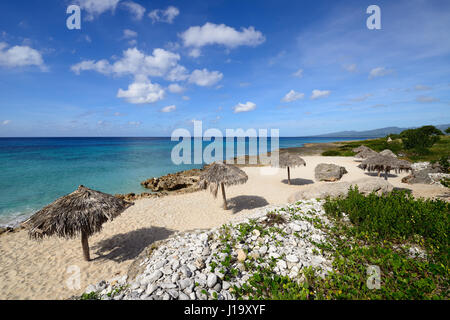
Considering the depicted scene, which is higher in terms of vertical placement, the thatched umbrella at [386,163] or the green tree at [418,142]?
the green tree at [418,142]

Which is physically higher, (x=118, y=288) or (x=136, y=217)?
(x=118, y=288)

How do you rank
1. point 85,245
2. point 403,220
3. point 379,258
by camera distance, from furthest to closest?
point 85,245 → point 403,220 → point 379,258

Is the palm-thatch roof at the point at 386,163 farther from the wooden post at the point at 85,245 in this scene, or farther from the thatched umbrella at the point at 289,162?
the wooden post at the point at 85,245

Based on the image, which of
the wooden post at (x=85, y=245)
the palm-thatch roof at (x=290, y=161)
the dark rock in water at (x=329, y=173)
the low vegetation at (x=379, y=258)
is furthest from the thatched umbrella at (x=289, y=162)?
the wooden post at (x=85, y=245)

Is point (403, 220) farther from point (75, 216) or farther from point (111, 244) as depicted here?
point (111, 244)

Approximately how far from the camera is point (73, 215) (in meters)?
6.50

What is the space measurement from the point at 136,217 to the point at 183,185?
7.20 m

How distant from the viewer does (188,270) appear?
3.98 metres

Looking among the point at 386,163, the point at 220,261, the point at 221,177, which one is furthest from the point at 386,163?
the point at 220,261

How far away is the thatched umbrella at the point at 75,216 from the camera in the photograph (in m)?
6.29

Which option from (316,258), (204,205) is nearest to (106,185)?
(204,205)

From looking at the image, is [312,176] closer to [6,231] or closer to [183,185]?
[183,185]

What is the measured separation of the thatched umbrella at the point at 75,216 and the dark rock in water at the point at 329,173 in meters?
16.6

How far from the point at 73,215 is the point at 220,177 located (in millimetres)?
6576
